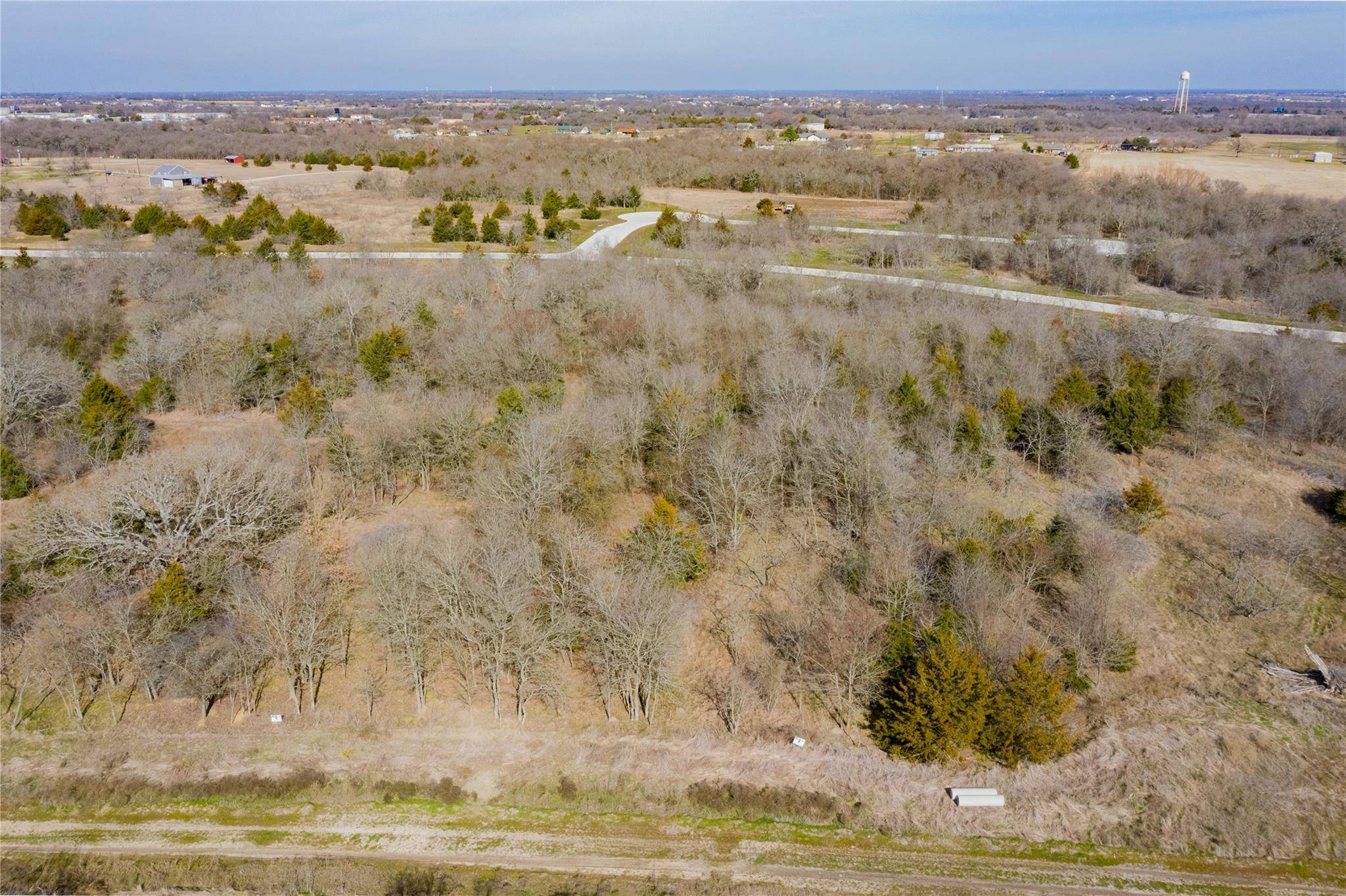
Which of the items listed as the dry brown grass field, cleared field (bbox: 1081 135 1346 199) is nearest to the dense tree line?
the dry brown grass field

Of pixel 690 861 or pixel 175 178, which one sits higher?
pixel 175 178

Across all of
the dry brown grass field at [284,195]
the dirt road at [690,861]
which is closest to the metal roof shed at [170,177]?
the dry brown grass field at [284,195]

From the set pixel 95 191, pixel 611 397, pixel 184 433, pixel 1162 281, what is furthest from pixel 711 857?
pixel 95 191

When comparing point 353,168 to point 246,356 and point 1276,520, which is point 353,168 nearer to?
point 246,356

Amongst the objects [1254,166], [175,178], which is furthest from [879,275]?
[175,178]

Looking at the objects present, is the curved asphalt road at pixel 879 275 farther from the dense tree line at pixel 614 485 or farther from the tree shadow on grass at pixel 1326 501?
the tree shadow on grass at pixel 1326 501

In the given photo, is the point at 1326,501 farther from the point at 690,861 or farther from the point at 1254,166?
the point at 1254,166
